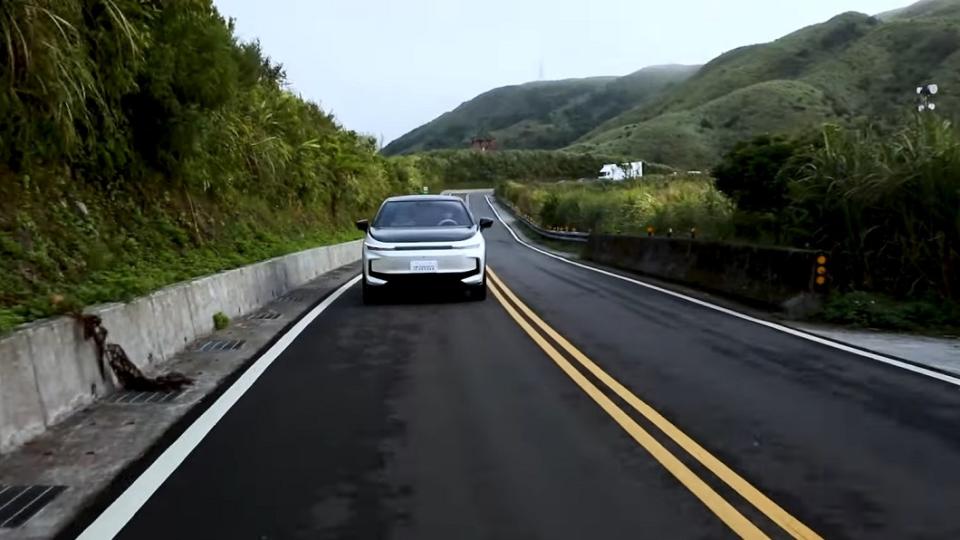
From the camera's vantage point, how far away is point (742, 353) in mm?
10117

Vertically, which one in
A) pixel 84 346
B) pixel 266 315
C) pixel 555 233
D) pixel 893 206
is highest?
pixel 84 346

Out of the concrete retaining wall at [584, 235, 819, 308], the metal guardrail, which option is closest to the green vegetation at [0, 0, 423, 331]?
the concrete retaining wall at [584, 235, 819, 308]

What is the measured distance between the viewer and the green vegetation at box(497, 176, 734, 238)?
1103 inches

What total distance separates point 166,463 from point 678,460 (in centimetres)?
316

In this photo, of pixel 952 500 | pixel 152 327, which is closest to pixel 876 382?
pixel 952 500

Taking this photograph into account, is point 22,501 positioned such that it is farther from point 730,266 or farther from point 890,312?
point 730,266

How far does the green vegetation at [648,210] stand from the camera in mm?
28005

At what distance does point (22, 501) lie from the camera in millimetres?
5059

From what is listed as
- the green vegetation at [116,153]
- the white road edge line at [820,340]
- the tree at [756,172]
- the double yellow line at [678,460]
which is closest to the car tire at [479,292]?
the white road edge line at [820,340]

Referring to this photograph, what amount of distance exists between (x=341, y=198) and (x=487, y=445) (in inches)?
1481

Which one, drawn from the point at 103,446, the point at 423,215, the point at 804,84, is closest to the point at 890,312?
the point at 423,215

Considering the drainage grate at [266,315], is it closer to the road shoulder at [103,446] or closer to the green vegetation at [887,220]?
the road shoulder at [103,446]

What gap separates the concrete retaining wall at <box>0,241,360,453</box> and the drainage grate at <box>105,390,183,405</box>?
0.12m

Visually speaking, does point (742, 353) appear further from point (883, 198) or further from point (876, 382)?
point (883, 198)
